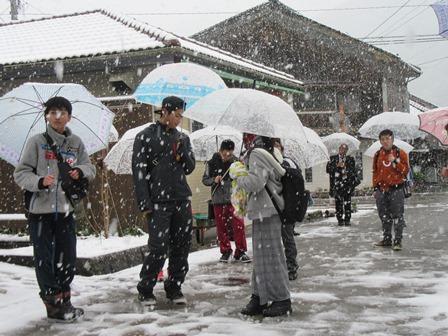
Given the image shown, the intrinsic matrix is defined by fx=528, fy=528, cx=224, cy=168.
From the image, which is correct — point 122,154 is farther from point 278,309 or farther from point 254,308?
point 278,309

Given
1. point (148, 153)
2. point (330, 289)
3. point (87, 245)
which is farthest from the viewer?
point (87, 245)

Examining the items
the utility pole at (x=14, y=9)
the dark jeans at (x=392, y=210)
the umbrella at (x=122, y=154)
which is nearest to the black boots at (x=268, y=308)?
the umbrella at (x=122, y=154)

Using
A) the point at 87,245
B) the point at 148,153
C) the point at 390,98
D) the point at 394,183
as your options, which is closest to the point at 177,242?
the point at 148,153

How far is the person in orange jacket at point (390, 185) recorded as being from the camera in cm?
888

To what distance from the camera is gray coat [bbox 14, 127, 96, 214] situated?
4793 mm

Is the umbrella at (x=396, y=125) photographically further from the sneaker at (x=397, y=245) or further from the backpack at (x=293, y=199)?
the backpack at (x=293, y=199)

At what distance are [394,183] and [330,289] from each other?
11.7ft

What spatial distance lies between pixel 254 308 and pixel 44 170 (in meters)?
2.36

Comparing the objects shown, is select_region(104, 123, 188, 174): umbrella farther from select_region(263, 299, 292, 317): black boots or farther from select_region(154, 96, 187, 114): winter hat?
select_region(263, 299, 292, 317): black boots

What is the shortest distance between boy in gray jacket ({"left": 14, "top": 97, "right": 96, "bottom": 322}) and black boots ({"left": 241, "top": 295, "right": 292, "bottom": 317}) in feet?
5.24

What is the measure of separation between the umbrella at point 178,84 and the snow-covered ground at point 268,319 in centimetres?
231

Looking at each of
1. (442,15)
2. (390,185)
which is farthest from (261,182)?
(442,15)

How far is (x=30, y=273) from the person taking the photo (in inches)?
283

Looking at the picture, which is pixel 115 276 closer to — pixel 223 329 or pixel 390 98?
pixel 223 329
